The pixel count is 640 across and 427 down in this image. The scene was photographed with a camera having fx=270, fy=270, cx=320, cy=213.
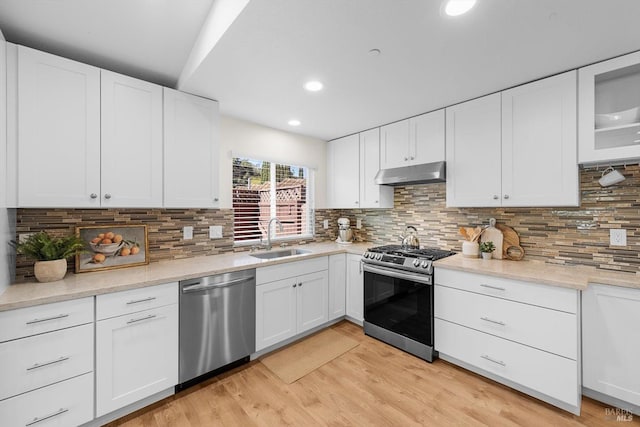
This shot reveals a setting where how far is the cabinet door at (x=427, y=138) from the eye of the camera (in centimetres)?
267

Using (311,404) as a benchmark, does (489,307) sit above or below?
above

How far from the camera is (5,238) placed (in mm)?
1687

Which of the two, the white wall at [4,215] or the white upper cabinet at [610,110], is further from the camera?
the white upper cabinet at [610,110]

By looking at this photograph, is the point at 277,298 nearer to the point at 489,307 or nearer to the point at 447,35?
the point at 489,307

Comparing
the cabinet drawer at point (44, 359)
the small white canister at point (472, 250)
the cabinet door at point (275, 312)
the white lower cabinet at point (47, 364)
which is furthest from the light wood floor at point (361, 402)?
the small white canister at point (472, 250)

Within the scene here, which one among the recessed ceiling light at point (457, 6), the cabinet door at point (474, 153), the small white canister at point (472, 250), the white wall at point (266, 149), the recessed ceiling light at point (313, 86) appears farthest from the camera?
the white wall at point (266, 149)

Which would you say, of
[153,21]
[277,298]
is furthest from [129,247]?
[153,21]

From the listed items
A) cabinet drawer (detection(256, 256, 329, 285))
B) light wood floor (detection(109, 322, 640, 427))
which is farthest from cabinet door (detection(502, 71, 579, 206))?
cabinet drawer (detection(256, 256, 329, 285))

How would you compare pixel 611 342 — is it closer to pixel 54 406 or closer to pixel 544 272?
pixel 544 272

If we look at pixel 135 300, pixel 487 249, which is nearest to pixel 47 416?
pixel 135 300

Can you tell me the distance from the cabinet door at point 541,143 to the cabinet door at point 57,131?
10.3ft

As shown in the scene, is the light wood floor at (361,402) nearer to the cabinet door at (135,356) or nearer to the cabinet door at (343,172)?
the cabinet door at (135,356)

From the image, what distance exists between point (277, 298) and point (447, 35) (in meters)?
2.36

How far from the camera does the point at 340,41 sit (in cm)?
160
